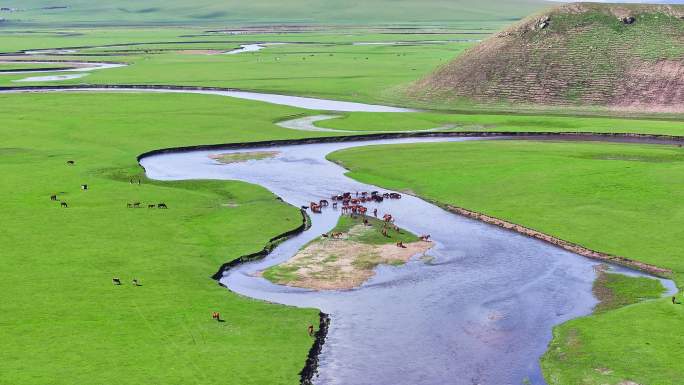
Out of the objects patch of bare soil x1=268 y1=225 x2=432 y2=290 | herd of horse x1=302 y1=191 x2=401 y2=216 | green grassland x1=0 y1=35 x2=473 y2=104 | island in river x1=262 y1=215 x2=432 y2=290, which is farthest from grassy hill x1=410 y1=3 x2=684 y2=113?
patch of bare soil x1=268 y1=225 x2=432 y2=290

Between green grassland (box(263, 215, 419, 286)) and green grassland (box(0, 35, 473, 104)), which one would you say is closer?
green grassland (box(263, 215, 419, 286))

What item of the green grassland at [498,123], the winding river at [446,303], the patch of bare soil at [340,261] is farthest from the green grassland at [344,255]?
the green grassland at [498,123]

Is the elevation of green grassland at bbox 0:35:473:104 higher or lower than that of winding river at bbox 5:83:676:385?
lower

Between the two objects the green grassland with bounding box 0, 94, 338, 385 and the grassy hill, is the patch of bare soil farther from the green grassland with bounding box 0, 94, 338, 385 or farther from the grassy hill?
the grassy hill

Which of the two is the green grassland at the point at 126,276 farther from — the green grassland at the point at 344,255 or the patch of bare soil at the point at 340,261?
the patch of bare soil at the point at 340,261

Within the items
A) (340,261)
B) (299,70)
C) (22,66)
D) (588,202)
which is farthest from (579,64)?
(22,66)

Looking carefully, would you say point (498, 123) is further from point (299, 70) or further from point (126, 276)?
point (299, 70)

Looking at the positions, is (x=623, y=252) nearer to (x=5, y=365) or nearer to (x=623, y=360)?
(x=623, y=360)
